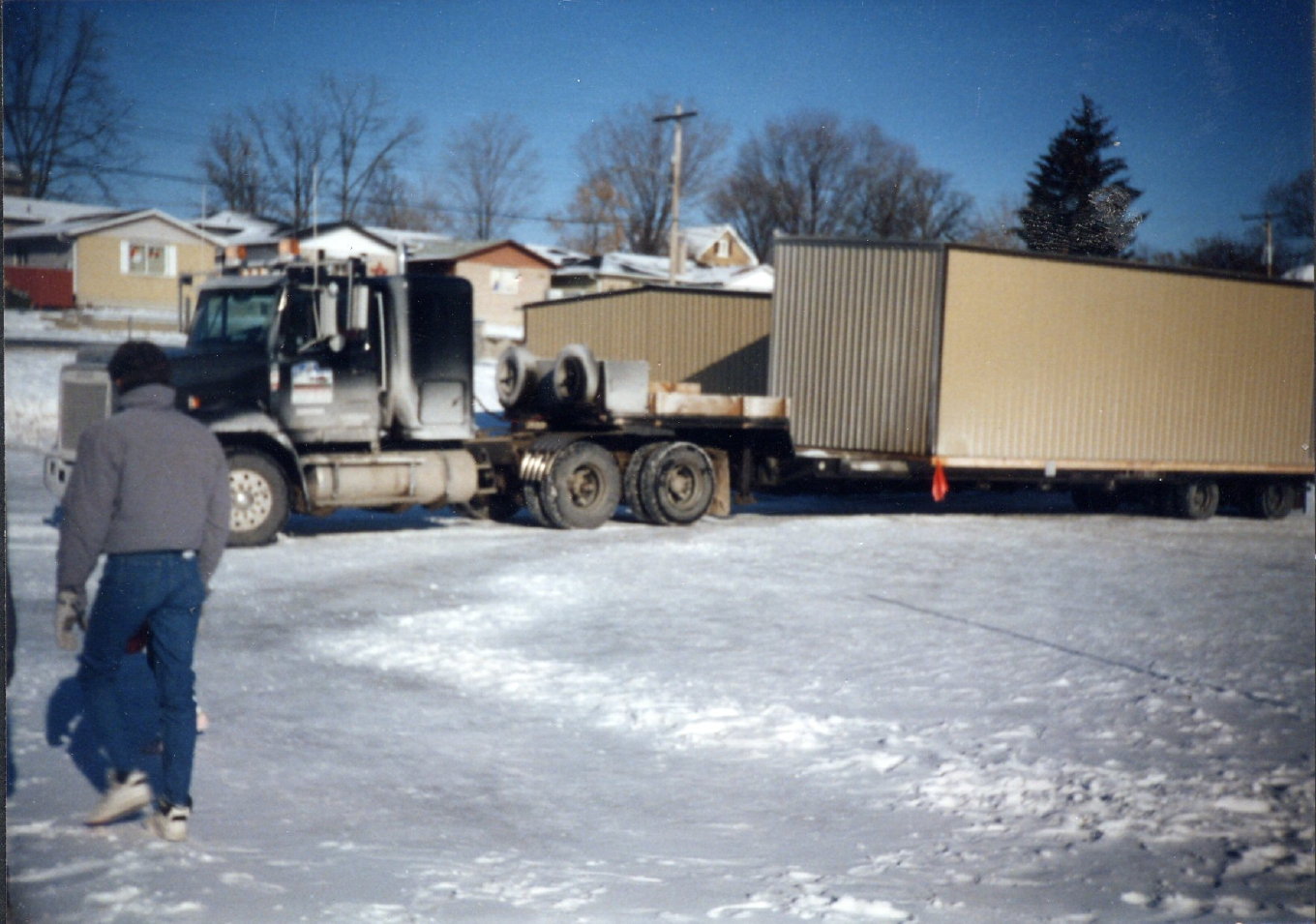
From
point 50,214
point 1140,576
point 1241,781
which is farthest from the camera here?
point 1140,576

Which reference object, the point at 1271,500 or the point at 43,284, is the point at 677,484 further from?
the point at 1271,500

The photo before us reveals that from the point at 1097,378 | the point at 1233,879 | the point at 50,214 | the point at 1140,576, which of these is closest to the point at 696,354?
the point at 1097,378

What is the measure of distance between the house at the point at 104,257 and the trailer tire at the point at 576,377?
4.83 meters

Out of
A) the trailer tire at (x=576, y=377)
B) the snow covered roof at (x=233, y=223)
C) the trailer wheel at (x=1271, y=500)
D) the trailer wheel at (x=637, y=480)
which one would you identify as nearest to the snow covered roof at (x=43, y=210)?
the snow covered roof at (x=233, y=223)

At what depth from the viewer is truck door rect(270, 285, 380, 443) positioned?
11.9m

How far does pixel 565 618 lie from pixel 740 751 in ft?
10.6

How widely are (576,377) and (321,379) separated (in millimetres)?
3741

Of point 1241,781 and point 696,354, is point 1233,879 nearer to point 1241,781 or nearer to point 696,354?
point 1241,781

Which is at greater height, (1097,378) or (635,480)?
(1097,378)

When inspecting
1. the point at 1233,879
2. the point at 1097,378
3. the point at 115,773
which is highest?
the point at 1097,378

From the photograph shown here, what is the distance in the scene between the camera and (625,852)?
15.8ft

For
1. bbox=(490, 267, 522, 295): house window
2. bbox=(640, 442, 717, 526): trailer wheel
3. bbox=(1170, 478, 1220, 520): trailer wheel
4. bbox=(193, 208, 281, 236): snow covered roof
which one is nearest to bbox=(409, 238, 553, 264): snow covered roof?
bbox=(193, 208, 281, 236): snow covered roof

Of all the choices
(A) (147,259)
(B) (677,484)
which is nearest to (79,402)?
(A) (147,259)

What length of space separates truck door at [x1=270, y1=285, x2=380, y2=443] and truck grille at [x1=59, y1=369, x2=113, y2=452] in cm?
186
